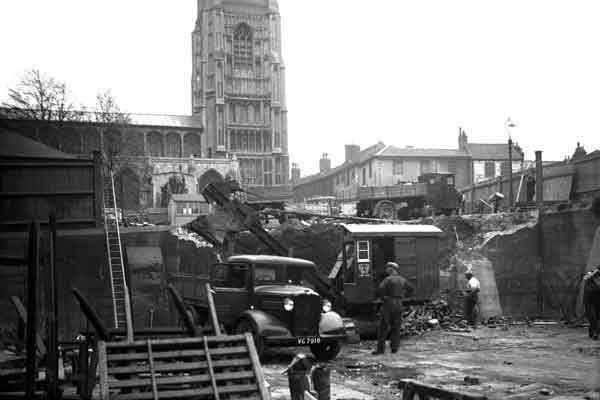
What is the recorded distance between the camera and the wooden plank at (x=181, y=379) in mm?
6113

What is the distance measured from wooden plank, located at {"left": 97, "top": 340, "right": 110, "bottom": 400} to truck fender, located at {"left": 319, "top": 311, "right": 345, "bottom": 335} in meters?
5.74

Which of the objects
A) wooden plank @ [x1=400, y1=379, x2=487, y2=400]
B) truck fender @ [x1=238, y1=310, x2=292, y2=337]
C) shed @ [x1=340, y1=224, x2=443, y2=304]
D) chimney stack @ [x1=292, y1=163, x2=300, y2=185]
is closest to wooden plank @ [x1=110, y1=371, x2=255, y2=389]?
wooden plank @ [x1=400, y1=379, x2=487, y2=400]

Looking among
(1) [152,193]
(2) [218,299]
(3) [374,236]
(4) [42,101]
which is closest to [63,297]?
(2) [218,299]

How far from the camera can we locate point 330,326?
11531 millimetres

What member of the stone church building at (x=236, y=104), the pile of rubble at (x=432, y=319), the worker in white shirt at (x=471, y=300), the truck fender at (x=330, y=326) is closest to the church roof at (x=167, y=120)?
the stone church building at (x=236, y=104)

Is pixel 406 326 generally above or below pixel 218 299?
below

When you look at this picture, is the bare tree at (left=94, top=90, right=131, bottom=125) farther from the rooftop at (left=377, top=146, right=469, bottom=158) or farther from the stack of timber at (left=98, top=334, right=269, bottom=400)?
the stack of timber at (left=98, top=334, right=269, bottom=400)

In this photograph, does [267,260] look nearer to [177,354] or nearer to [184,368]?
[177,354]

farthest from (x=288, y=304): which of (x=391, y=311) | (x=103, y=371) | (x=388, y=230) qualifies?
(x=103, y=371)

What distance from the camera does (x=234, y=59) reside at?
281 feet

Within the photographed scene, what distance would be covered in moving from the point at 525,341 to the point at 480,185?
22.8 meters

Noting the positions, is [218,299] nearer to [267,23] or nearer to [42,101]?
[42,101]

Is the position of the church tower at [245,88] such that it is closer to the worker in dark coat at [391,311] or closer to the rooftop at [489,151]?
the rooftop at [489,151]

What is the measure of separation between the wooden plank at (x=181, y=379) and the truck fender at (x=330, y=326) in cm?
499
